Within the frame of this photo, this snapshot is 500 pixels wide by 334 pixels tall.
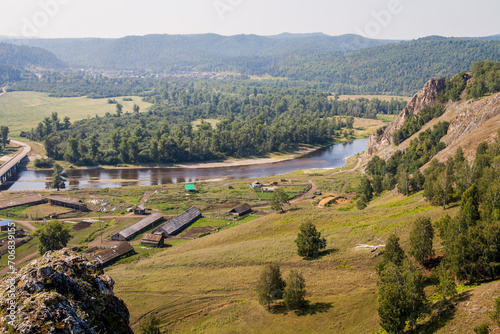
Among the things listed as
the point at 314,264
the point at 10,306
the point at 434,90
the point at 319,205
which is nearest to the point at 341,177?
the point at 319,205

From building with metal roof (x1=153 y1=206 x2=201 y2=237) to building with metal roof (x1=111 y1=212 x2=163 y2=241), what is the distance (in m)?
4.81

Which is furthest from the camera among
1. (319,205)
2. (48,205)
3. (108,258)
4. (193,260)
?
(48,205)

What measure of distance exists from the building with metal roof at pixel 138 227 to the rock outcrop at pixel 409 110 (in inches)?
3673

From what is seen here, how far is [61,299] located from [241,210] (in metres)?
75.4

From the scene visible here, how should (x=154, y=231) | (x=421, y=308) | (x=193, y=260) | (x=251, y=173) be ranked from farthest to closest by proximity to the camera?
(x=251, y=173)
(x=154, y=231)
(x=193, y=260)
(x=421, y=308)

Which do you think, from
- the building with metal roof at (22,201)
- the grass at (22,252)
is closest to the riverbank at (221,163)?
the building with metal roof at (22,201)

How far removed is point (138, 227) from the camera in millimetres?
85250

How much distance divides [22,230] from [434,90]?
13763 cm

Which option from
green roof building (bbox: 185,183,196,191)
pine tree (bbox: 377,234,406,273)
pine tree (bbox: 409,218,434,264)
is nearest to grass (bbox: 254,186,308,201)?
green roof building (bbox: 185,183,196,191)

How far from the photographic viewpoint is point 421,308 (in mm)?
33906

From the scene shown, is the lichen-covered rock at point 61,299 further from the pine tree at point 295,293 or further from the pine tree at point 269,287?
the pine tree at point 295,293

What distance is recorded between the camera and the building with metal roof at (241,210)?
315 feet

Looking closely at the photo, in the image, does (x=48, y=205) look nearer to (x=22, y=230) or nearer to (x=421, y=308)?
(x=22, y=230)

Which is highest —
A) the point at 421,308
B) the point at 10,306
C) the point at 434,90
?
the point at 434,90
